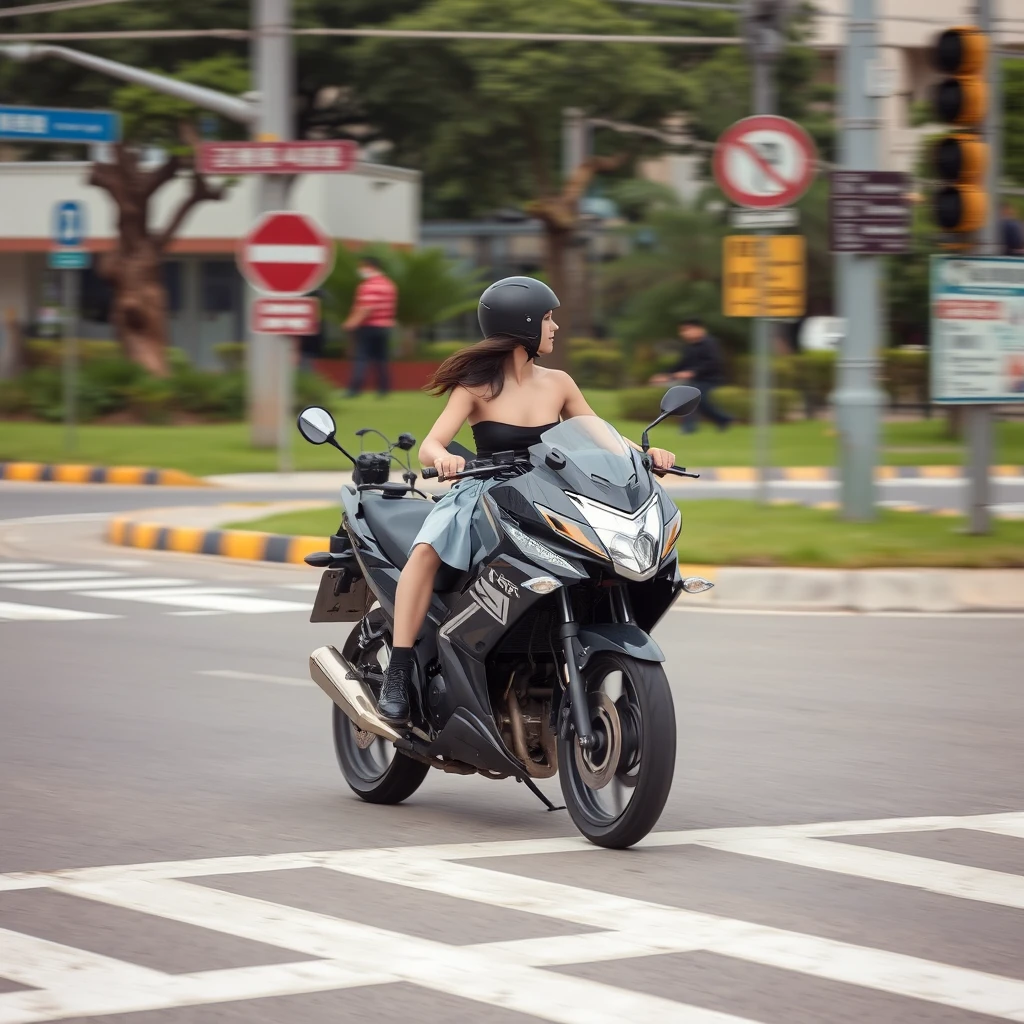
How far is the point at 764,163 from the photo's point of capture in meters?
14.9

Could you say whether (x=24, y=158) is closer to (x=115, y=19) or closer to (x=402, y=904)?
(x=115, y=19)

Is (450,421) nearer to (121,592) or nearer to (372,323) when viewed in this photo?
(121,592)

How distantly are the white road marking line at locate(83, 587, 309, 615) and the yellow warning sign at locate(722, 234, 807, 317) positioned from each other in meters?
3.97

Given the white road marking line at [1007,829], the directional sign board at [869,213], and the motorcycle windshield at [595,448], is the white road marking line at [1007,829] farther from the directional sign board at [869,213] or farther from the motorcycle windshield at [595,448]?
the directional sign board at [869,213]

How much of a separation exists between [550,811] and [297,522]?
9825 millimetres

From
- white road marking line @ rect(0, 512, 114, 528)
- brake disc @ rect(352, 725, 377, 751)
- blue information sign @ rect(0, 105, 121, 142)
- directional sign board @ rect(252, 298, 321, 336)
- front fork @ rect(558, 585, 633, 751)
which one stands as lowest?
white road marking line @ rect(0, 512, 114, 528)

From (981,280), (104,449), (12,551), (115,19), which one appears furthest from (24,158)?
(981,280)

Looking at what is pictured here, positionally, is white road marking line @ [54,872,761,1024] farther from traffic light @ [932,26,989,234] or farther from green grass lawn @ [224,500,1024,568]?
traffic light @ [932,26,989,234]

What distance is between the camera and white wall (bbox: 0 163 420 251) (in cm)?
4356

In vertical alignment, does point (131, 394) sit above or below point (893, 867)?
below

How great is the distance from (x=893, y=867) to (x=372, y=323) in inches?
996

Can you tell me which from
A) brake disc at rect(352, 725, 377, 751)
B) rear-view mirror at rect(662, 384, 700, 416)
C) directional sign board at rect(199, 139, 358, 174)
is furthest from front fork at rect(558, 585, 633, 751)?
directional sign board at rect(199, 139, 358, 174)

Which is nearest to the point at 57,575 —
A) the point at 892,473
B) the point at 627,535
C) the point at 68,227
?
the point at 627,535

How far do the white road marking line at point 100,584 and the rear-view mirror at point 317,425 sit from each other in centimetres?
682
